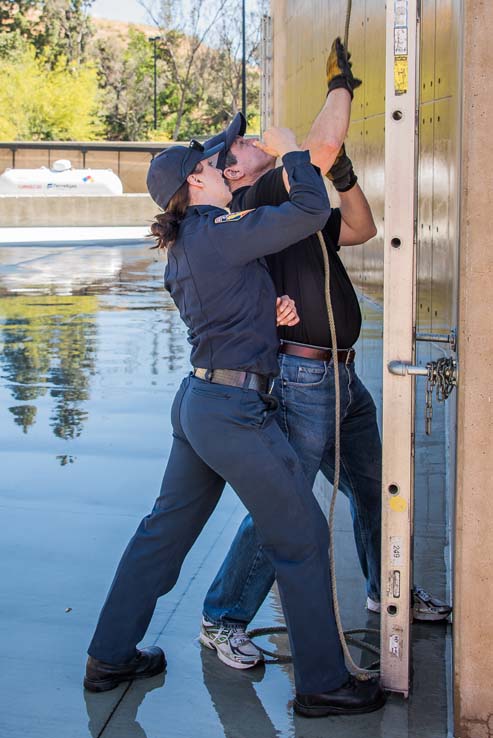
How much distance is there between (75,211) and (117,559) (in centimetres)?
2775

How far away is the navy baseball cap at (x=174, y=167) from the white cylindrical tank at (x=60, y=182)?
3078cm

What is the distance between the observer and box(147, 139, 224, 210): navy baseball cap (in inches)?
138

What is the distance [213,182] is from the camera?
3549 mm

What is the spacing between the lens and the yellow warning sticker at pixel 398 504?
336 cm

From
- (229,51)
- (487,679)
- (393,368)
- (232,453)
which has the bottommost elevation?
(487,679)

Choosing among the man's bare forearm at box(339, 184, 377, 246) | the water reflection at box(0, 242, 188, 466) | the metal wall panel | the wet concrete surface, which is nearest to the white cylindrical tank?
the water reflection at box(0, 242, 188, 466)

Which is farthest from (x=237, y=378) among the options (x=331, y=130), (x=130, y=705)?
(x=130, y=705)

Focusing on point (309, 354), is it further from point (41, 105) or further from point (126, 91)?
point (126, 91)

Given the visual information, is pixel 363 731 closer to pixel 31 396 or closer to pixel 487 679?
pixel 487 679

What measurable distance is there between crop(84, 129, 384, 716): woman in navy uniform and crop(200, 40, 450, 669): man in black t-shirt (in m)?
0.16

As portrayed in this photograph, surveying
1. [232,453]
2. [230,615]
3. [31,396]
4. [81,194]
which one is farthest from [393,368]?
[81,194]

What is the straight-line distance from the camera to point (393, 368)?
10.8 feet

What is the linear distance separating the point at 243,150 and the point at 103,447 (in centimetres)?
370

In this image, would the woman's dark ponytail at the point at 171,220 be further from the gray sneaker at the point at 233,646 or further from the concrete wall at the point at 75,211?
the concrete wall at the point at 75,211
